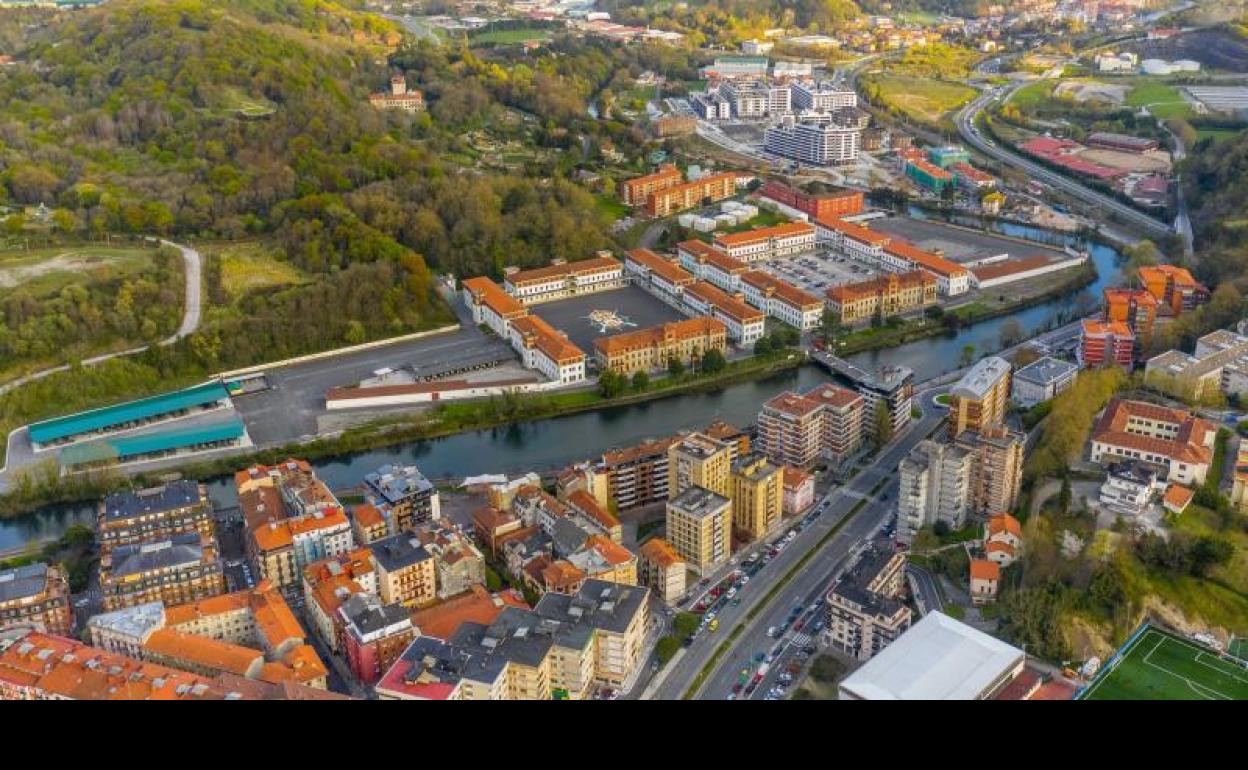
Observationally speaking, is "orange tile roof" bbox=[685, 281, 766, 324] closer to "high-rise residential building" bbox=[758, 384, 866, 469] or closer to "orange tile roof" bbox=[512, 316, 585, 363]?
"orange tile roof" bbox=[512, 316, 585, 363]

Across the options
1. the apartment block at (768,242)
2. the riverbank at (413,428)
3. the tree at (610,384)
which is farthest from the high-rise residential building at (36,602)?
the apartment block at (768,242)

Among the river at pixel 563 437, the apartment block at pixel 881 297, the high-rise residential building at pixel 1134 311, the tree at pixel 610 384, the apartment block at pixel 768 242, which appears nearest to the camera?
the river at pixel 563 437

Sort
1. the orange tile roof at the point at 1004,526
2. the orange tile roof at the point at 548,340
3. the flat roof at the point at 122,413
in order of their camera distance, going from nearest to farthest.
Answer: the orange tile roof at the point at 1004,526 → the flat roof at the point at 122,413 → the orange tile roof at the point at 548,340

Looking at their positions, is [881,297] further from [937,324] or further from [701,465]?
[701,465]

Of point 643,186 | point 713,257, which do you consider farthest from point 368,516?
point 643,186

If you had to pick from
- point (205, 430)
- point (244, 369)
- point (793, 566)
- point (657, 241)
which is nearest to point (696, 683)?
point (793, 566)

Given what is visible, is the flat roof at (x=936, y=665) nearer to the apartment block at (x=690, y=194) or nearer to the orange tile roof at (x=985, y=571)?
the orange tile roof at (x=985, y=571)
